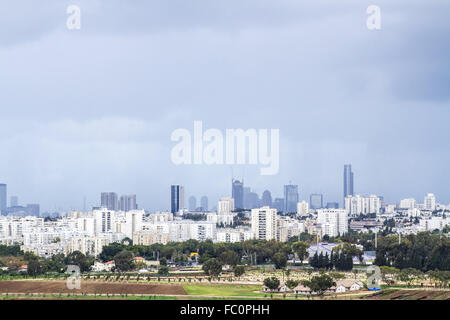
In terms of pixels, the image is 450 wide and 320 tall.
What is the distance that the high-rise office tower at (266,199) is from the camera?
11.6 metres

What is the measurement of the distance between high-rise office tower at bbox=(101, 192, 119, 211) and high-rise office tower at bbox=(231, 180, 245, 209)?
330 centimetres

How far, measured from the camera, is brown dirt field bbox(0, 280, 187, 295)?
6.61 metres

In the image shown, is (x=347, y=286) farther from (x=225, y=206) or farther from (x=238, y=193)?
(x=225, y=206)

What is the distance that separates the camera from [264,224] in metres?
14.5

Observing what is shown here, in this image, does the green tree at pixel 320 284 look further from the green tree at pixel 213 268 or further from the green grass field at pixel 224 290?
the green tree at pixel 213 268

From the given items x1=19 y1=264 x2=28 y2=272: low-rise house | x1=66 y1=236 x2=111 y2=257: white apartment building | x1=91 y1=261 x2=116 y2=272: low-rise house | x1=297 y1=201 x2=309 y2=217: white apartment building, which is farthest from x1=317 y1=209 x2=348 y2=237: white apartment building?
x1=19 y1=264 x2=28 y2=272: low-rise house

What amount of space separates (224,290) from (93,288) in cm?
128

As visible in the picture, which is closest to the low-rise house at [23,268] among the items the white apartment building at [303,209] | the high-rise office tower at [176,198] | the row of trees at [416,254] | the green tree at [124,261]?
the green tree at [124,261]

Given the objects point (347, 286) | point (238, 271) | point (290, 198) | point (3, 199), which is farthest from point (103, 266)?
point (3, 199)

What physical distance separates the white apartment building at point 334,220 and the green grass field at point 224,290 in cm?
1010

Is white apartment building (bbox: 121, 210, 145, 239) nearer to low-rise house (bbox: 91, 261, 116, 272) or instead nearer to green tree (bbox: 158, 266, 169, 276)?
low-rise house (bbox: 91, 261, 116, 272)

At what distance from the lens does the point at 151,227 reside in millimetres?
15070
